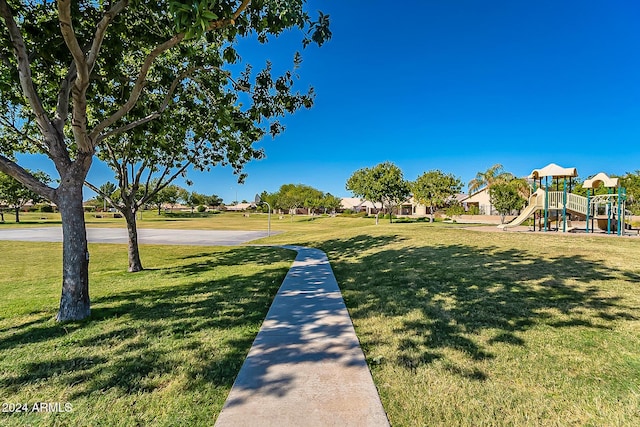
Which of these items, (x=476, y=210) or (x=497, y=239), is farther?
(x=476, y=210)

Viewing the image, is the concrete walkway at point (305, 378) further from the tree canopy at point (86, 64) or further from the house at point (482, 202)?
the house at point (482, 202)

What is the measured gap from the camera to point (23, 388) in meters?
3.29

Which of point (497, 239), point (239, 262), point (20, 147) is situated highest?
point (20, 147)

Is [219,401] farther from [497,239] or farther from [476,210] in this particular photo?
[476,210]

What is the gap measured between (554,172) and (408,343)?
20015 mm

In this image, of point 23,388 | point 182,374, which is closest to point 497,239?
point 182,374

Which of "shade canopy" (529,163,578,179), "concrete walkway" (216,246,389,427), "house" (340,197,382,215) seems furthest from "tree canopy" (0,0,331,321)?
"house" (340,197,382,215)

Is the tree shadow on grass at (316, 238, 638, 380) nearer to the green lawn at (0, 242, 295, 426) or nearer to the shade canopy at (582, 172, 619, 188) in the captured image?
the green lawn at (0, 242, 295, 426)

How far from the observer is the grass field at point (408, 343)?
9.78 ft

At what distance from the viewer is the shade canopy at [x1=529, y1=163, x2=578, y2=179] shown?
61.4ft

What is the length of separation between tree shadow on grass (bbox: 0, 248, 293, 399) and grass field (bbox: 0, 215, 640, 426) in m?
0.02

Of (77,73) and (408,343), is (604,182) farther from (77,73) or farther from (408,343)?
(77,73)

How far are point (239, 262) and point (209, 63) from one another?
7417 millimetres

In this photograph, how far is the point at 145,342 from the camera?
4441mm
